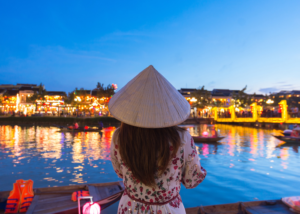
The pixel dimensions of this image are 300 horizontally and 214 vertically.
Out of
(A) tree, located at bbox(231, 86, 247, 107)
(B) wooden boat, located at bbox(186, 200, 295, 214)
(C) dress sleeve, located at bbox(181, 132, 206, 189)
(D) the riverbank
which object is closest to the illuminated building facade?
(D) the riverbank

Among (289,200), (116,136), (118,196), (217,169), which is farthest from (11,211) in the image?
(217,169)

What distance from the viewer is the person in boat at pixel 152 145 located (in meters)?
1.39

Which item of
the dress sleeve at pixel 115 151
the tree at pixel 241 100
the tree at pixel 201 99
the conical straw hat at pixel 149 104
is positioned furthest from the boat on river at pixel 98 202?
the tree at pixel 241 100

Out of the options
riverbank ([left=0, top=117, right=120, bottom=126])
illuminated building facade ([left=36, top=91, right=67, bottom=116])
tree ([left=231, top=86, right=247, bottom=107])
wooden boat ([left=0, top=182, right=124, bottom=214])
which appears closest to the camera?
wooden boat ([left=0, top=182, right=124, bottom=214])

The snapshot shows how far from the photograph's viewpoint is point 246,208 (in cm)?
394

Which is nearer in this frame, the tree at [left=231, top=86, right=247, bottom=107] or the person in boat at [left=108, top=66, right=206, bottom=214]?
the person in boat at [left=108, top=66, right=206, bottom=214]

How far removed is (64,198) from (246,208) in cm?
338

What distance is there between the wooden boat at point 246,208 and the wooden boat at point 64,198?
5.64 ft

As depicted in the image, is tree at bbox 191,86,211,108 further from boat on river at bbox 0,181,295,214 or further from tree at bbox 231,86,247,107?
boat on river at bbox 0,181,295,214

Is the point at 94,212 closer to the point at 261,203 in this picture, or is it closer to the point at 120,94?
the point at 120,94

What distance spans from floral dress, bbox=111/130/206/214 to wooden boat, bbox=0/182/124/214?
2.91 m

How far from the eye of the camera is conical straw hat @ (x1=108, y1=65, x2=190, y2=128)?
135cm

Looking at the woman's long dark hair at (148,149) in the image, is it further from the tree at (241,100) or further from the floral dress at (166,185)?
the tree at (241,100)

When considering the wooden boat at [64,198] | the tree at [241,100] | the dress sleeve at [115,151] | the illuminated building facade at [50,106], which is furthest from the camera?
the tree at [241,100]
